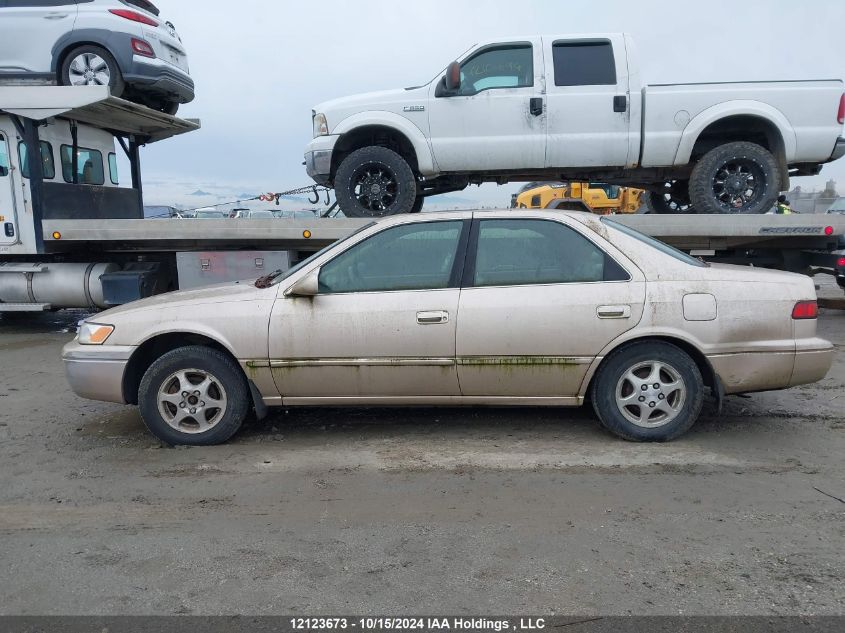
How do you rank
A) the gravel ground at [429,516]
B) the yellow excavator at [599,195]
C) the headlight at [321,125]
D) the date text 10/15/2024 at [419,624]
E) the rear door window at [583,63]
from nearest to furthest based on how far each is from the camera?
the date text 10/15/2024 at [419,624], the gravel ground at [429,516], the rear door window at [583,63], the headlight at [321,125], the yellow excavator at [599,195]

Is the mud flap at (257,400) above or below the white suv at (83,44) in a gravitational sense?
below

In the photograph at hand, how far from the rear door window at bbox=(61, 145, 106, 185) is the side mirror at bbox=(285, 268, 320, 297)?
6.56 m

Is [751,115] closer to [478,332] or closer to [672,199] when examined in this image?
[672,199]

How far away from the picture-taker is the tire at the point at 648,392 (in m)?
4.24

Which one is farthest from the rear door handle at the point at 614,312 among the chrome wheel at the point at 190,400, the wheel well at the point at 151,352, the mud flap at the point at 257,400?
the chrome wheel at the point at 190,400

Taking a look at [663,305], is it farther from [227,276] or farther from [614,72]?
[227,276]

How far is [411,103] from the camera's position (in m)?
7.32

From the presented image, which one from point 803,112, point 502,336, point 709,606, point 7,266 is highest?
point 803,112

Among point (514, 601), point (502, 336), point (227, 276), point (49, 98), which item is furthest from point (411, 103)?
point (514, 601)

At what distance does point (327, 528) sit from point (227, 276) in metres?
6.12

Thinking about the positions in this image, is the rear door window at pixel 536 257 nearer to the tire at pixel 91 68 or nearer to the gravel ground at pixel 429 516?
the gravel ground at pixel 429 516

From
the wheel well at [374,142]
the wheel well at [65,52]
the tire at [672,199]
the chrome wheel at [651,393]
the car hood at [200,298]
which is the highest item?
the wheel well at [65,52]

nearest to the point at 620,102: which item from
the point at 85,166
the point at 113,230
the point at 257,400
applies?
the point at 257,400

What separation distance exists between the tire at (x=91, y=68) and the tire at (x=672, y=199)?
739 centimetres
